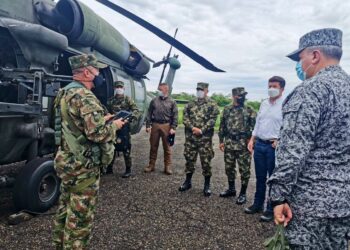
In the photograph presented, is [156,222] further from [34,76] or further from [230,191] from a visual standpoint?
[34,76]

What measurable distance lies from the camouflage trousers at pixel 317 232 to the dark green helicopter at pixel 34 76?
3022 millimetres

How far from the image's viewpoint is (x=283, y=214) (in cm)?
178

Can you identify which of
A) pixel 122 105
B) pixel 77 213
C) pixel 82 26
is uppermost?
pixel 82 26

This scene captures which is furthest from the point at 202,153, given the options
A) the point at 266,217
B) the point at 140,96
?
the point at 140,96

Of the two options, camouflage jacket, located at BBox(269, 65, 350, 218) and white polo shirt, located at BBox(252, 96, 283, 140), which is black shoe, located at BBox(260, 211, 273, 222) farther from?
camouflage jacket, located at BBox(269, 65, 350, 218)

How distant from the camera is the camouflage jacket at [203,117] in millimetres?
5199

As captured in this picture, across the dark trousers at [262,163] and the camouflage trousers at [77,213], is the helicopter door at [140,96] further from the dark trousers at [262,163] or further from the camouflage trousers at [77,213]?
the camouflage trousers at [77,213]

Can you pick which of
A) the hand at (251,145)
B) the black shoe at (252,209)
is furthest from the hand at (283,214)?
the hand at (251,145)

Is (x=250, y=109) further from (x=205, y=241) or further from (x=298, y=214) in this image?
(x=298, y=214)

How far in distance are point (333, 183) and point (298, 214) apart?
26 centimetres

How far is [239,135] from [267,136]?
64cm

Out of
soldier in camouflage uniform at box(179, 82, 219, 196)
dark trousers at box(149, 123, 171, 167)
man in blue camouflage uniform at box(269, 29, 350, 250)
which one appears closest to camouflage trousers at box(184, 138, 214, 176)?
soldier in camouflage uniform at box(179, 82, 219, 196)

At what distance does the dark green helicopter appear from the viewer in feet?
12.1

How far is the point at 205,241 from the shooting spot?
342cm
